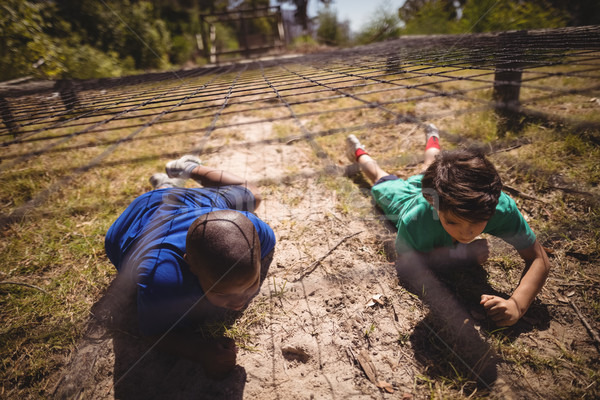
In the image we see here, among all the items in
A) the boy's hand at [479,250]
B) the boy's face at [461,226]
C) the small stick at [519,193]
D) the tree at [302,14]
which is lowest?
the boy's hand at [479,250]

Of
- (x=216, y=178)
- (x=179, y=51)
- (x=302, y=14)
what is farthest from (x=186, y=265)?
(x=302, y=14)

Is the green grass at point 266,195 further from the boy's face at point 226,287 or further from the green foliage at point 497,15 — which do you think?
the green foliage at point 497,15

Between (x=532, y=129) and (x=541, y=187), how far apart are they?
→ 39.8 inches

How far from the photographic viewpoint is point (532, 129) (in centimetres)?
239

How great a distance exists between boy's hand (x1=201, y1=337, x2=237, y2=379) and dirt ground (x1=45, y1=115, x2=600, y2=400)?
0.18 feet

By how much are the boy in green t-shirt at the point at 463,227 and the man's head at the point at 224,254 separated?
0.91m

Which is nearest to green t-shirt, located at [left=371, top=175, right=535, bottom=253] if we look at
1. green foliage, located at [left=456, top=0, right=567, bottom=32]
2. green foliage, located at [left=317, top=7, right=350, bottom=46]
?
green foliage, located at [left=456, top=0, right=567, bottom=32]

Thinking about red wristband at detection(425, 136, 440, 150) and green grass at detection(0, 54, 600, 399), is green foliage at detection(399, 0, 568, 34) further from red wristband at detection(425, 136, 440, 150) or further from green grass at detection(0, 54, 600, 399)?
red wristband at detection(425, 136, 440, 150)

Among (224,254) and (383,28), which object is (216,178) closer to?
(224,254)

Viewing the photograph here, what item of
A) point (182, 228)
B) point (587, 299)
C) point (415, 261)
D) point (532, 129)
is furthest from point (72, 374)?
point (532, 129)

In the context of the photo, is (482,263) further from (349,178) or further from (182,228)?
(182,228)

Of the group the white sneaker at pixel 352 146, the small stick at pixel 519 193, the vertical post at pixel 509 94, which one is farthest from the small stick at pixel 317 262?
the vertical post at pixel 509 94

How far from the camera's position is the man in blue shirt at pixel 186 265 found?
3.03 ft

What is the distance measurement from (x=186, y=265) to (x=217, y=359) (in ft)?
1.50
